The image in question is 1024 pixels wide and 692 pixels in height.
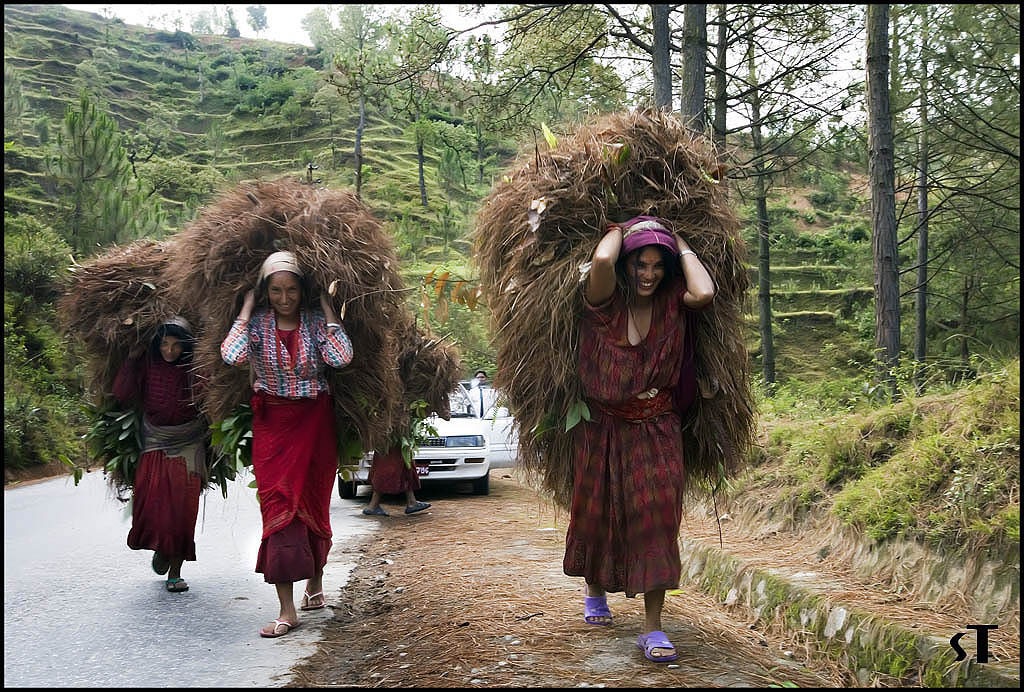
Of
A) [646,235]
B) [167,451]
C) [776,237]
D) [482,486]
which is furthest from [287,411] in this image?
[776,237]

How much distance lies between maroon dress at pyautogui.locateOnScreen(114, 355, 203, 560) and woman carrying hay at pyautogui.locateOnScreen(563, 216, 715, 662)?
312 centimetres

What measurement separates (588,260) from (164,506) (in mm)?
3657

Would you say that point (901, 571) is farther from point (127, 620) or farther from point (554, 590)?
point (127, 620)

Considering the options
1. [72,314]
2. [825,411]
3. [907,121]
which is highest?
[907,121]

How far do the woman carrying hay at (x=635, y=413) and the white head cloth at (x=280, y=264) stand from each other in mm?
1753

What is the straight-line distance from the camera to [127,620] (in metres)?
5.50

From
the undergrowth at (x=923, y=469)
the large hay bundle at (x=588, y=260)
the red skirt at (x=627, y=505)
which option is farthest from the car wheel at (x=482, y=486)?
the red skirt at (x=627, y=505)

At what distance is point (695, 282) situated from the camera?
432 centimetres

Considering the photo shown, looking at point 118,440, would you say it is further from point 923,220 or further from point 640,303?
point 923,220

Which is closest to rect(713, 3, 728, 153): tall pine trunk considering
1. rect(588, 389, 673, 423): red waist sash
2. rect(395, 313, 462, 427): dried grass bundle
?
rect(395, 313, 462, 427): dried grass bundle

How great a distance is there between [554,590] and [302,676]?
76.9 inches

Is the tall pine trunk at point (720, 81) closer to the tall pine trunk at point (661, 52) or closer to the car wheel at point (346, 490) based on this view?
the tall pine trunk at point (661, 52)

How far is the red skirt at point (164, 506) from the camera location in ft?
20.8

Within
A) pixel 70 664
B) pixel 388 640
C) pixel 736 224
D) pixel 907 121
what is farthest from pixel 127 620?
pixel 907 121
